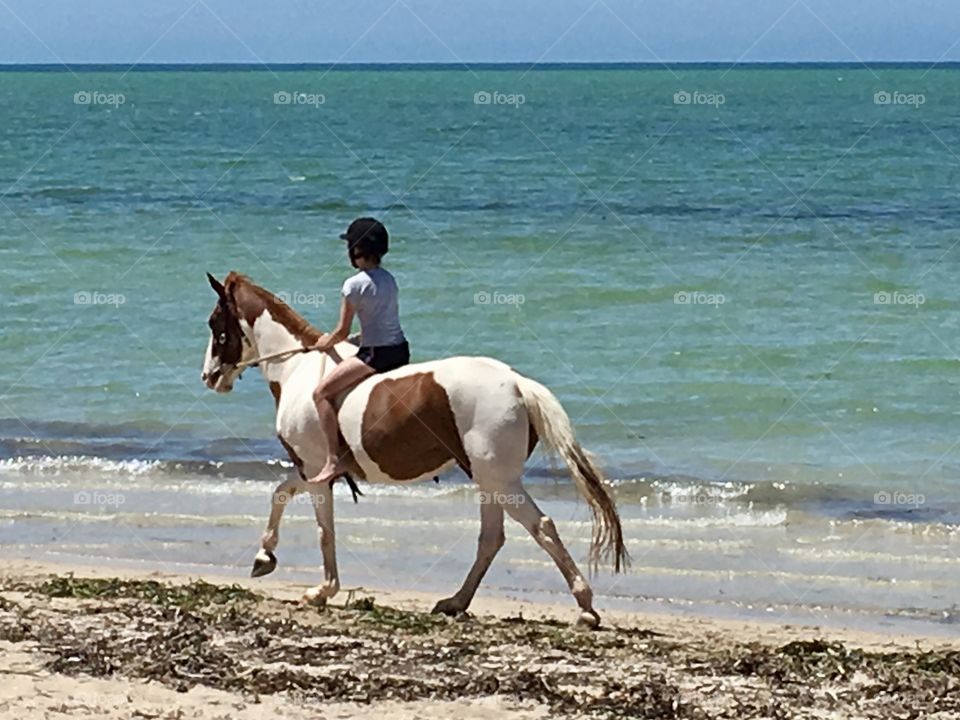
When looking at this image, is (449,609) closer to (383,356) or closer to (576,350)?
(383,356)

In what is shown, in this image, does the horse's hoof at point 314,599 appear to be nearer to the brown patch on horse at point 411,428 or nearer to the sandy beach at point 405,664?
the sandy beach at point 405,664

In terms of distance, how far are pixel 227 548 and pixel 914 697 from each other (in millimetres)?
5451

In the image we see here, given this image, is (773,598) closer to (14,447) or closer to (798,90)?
(14,447)

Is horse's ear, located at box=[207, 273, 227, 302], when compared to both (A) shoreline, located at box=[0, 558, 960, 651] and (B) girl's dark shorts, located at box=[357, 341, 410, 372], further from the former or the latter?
(A) shoreline, located at box=[0, 558, 960, 651]

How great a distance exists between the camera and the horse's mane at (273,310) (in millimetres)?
9586

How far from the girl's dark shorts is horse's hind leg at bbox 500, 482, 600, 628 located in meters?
0.92

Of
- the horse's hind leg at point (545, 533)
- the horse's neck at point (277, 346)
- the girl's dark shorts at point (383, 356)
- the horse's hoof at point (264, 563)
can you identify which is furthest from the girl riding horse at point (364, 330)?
the horse's hind leg at point (545, 533)

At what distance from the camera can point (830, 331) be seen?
19.7 m

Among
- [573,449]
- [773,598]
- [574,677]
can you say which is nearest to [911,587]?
[773,598]

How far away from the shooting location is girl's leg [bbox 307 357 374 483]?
9086 millimetres

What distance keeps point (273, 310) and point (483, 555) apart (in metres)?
1.80

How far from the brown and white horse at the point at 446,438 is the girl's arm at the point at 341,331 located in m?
0.06

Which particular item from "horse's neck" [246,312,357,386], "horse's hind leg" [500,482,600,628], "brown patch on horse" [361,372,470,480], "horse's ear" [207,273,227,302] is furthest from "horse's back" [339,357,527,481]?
"horse's ear" [207,273,227,302]

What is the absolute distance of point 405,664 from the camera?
7395 millimetres
